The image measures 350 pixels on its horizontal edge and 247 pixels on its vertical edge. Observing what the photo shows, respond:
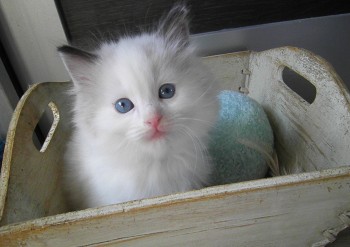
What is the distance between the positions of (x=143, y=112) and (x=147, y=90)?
6 cm

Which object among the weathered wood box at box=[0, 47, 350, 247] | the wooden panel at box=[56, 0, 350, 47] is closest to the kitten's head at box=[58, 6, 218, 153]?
the weathered wood box at box=[0, 47, 350, 247]

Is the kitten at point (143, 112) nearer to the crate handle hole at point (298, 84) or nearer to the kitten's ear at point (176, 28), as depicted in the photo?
the kitten's ear at point (176, 28)

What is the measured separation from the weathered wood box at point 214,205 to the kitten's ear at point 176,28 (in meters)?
0.46

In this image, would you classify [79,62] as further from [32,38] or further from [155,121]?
[32,38]

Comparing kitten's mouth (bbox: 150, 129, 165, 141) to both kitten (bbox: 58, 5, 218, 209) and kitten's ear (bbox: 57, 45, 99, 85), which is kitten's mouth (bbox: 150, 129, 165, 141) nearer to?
kitten (bbox: 58, 5, 218, 209)

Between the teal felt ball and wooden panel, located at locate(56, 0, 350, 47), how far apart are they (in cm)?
50

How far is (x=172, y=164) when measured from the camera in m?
0.89

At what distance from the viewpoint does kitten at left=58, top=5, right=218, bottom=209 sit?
76 centimetres

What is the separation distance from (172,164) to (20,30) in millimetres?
1100

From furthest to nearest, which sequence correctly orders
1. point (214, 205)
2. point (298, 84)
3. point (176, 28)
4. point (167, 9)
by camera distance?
point (298, 84), point (167, 9), point (176, 28), point (214, 205)

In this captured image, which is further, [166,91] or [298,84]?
[298,84]

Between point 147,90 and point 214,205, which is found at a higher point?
point 147,90

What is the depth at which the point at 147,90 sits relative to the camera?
754 mm

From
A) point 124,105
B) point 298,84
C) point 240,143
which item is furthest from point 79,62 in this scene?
point 298,84
